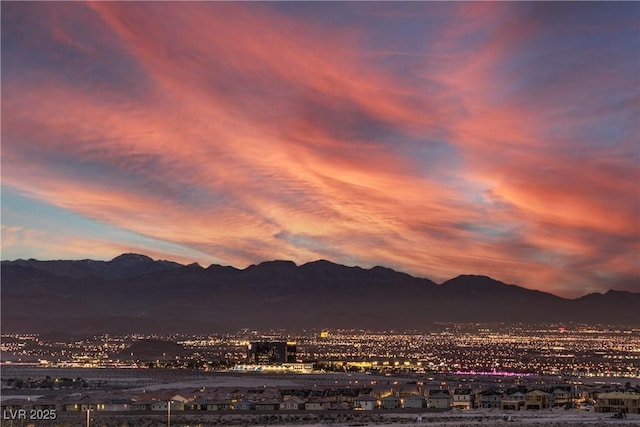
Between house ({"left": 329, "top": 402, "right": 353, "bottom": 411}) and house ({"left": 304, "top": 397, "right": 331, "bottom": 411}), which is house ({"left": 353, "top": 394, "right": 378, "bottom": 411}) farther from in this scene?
house ({"left": 304, "top": 397, "right": 331, "bottom": 411})

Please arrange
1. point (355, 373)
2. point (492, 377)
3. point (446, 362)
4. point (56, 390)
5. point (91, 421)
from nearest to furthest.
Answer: point (91, 421)
point (56, 390)
point (492, 377)
point (355, 373)
point (446, 362)

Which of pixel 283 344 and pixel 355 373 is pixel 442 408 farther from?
pixel 283 344

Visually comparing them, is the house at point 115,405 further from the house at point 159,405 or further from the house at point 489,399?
the house at point 489,399

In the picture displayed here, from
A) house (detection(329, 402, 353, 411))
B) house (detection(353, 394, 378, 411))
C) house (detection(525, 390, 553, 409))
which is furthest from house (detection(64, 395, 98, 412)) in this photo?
house (detection(525, 390, 553, 409))

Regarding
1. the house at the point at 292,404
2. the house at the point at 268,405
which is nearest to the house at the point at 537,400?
the house at the point at 292,404

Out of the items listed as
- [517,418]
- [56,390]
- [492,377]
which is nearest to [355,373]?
[492,377]
